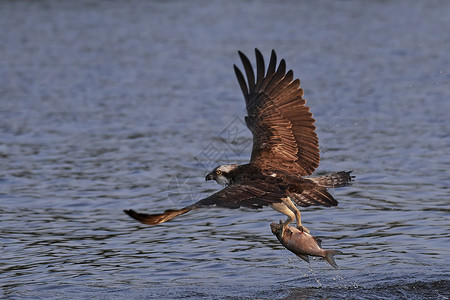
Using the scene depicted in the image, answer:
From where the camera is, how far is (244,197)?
693 centimetres

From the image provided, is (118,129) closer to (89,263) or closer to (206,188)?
(206,188)

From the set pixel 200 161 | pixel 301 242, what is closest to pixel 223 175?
pixel 301 242

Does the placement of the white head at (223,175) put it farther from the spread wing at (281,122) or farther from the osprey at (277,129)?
the spread wing at (281,122)

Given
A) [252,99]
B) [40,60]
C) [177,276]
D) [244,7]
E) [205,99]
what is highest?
[244,7]

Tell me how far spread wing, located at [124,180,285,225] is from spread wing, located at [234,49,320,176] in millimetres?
1030

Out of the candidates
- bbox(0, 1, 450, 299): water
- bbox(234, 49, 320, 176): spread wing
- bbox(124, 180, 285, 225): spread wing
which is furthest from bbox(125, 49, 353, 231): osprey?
bbox(0, 1, 450, 299): water

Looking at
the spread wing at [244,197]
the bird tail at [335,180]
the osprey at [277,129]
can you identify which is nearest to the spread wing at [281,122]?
the osprey at [277,129]

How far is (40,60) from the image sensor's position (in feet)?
75.7

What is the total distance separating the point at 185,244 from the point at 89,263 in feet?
3.59

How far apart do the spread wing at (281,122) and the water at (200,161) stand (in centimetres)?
109

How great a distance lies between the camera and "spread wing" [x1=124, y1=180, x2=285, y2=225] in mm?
6680

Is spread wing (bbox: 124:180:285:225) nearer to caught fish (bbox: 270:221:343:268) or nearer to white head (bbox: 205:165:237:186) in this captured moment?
Result: caught fish (bbox: 270:221:343:268)

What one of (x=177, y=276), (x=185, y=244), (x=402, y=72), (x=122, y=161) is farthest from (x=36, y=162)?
(x=402, y=72)

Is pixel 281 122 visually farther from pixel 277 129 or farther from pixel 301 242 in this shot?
pixel 301 242
